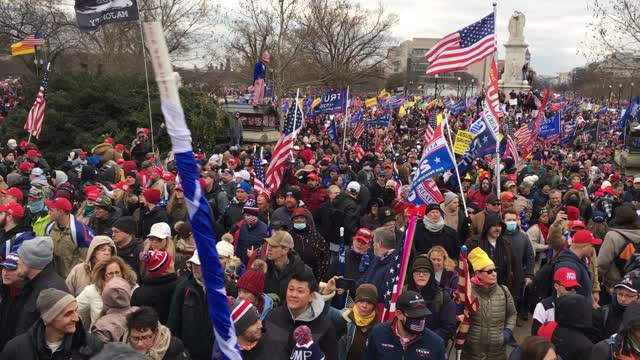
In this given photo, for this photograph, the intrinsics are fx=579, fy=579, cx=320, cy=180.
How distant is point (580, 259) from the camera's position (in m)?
5.72

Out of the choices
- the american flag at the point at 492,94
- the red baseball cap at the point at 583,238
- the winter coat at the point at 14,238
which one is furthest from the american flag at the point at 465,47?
the winter coat at the point at 14,238

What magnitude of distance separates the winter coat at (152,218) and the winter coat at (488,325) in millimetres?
4038

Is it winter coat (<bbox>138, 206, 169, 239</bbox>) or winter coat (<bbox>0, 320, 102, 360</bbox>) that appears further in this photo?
winter coat (<bbox>138, 206, 169, 239</bbox>)

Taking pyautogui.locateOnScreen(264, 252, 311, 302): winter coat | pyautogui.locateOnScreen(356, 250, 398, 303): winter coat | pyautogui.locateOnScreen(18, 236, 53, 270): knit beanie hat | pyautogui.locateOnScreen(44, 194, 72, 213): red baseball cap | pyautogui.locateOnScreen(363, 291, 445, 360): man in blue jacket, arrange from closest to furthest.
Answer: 1. pyautogui.locateOnScreen(363, 291, 445, 360): man in blue jacket
2. pyautogui.locateOnScreen(18, 236, 53, 270): knit beanie hat
3. pyautogui.locateOnScreen(356, 250, 398, 303): winter coat
4. pyautogui.locateOnScreen(264, 252, 311, 302): winter coat
5. pyautogui.locateOnScreen(44, 194, 72, 213): red baseball cap

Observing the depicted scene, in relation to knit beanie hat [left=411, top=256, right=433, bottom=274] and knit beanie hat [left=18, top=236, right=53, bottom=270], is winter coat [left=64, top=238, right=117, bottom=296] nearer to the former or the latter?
knit beanie hat [left=18, top=236, right=53, bottom=270]

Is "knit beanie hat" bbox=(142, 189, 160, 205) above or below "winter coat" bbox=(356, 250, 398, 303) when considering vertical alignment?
above

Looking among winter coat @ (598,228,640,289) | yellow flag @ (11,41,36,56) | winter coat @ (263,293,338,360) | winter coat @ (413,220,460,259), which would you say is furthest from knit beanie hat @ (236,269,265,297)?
yellow flag @ (11,41,36,56)

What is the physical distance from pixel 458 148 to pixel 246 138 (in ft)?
40.1

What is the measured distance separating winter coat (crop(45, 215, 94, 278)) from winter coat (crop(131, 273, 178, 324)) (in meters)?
1.57

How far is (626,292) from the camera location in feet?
14.0

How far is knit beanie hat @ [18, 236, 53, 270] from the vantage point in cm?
410

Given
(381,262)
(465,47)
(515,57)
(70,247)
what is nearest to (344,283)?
(381,262)

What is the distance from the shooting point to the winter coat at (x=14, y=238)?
16.4 ft

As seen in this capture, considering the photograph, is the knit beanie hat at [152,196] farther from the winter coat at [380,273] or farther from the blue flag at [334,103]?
the blue flag at [334,103]
